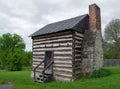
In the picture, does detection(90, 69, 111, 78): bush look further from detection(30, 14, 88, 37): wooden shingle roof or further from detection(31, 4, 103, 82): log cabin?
detection(30, 14, 88, 37): wooden shingle roof

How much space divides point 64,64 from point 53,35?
302cm

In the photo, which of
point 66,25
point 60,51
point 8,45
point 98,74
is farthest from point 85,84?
point 8,45

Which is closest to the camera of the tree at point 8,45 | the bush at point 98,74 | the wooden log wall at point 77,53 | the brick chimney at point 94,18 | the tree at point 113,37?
the bush at point 98,74

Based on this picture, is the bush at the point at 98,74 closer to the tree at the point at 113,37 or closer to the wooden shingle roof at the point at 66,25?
the wooden shingle roof at the point at 66,25

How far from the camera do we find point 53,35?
1582 cm

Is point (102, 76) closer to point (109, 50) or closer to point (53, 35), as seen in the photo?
point (53, 35)

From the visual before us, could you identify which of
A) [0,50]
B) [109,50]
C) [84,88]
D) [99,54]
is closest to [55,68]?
[99,54]

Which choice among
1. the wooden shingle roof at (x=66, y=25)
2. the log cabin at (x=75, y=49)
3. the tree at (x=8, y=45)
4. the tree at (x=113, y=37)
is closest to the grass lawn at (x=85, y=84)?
the log cabin at (x=75, y=49)

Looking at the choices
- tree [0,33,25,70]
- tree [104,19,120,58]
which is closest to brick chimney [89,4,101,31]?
tree [104,19,120,58]

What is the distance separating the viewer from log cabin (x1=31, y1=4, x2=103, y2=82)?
46.0 ft

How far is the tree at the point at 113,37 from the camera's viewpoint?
3659 cm

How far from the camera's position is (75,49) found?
1412 cm

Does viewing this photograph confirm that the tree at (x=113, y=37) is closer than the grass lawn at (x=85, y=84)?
No

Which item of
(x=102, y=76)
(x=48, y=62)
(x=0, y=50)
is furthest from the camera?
(x=0, y=50)
